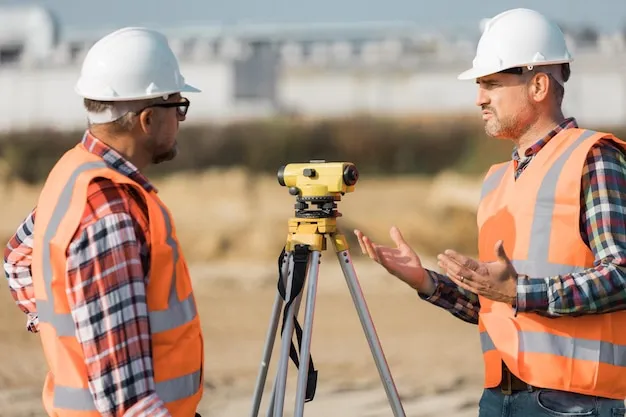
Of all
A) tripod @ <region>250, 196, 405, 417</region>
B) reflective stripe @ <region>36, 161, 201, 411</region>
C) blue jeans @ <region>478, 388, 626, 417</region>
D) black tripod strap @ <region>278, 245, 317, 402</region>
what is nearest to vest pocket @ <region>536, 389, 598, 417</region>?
blue jeans @ <region>478, 388, 626, 417</region>

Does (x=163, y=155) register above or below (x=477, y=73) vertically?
below

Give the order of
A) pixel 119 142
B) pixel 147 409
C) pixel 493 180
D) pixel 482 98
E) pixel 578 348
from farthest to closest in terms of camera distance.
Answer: pixel 493 180 → pixel 482 98 → pixel 578 348 → pixel 119 142 → pixel 147 409

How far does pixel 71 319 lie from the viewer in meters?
2.24

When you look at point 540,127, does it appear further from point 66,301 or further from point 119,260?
point 66,301

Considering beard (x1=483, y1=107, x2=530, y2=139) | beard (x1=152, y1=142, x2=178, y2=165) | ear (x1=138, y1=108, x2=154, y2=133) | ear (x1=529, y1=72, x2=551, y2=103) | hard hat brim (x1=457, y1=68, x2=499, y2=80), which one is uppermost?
hard hat brim (x1=457, y1=68, x2=499, y2=80)

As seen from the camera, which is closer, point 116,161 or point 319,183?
point 116,161

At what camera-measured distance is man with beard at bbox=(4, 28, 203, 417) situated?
2.17m

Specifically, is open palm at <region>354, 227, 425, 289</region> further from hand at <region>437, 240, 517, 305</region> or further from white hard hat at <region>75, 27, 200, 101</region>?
white hard hat at <region>75, 27, 200, 101</region>

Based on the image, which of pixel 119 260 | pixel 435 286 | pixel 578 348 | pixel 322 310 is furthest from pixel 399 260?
pixel 322 310

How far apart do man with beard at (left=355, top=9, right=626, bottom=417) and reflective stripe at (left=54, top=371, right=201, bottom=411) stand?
28.0 inches

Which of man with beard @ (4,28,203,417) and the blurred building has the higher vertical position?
man with beard @ (4,28,203,417)

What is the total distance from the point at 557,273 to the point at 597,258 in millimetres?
130

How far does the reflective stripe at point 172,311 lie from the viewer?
2274 mm

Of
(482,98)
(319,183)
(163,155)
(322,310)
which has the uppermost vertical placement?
(482,98)
